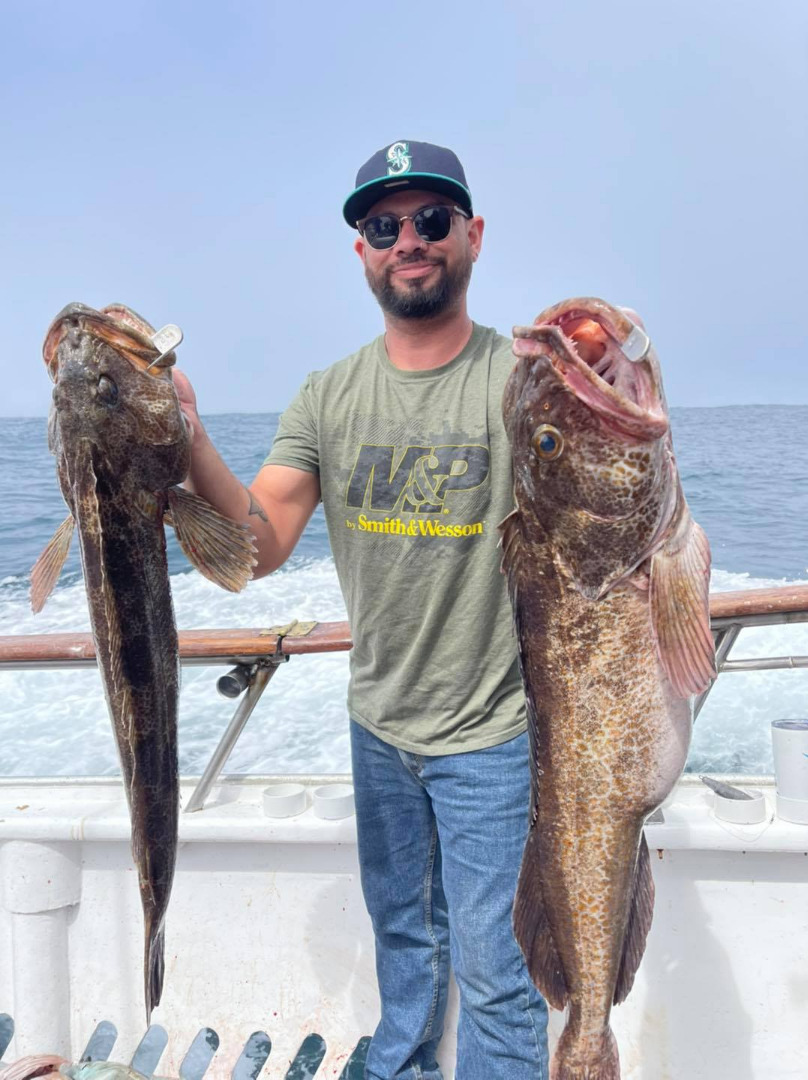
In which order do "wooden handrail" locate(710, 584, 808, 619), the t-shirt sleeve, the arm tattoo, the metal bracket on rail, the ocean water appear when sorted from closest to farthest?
the arm tattoo < the t-shirt sleeve < "wooden handrail" locate(710, 584, 808, 619) < the metal bracket on rail < the ocean water

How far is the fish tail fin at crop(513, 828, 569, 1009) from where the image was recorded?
7.81ft

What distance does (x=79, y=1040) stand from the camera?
4.36 m

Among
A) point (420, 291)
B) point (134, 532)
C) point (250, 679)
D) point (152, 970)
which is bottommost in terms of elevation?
point (152, 970)

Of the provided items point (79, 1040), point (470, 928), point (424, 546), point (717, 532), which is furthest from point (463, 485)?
point (717, 532)

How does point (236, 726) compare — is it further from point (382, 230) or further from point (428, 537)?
point (382, 230)

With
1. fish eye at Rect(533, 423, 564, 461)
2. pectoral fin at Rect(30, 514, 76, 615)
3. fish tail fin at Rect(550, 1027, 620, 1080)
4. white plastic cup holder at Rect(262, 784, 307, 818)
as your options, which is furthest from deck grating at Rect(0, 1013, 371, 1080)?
fish eye at Rect(533, 423, 564, 461)

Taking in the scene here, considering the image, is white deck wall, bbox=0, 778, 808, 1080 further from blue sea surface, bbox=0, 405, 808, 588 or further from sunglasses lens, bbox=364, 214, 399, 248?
blue sea surface, bbox=0, 405, 808, 588

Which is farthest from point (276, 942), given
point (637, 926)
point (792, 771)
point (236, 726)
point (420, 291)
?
Answer: point (420, 291)

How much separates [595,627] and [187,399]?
1264 mm

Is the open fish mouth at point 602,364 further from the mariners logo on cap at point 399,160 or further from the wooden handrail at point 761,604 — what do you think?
the wooden handrail at point 761,604

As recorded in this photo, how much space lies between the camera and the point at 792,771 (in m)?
3.87

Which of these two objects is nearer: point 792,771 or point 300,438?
point 300,438

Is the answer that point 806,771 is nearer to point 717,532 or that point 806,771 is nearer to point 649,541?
point 649,541

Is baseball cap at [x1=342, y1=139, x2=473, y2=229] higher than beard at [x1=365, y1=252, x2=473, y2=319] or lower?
higher
